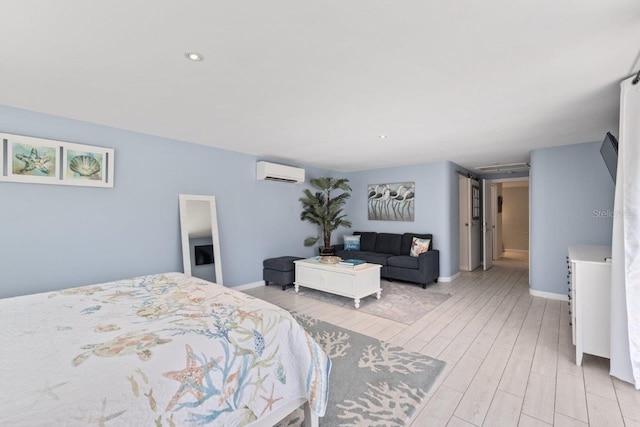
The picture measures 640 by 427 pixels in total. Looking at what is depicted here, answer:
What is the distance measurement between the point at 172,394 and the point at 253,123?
8.40 feet

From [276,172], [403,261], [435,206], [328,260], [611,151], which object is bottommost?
[403,261]

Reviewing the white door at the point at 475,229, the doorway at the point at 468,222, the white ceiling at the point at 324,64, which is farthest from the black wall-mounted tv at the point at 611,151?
the white door at the point at 475,229

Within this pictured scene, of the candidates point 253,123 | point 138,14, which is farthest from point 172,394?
point 253,123

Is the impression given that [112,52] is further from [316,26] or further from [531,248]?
[531,248]

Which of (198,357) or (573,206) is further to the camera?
(573,206)

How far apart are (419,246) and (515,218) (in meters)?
5.58

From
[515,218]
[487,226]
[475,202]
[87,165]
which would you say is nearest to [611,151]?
[475,202]

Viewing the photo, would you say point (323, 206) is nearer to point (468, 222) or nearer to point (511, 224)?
point (468, 222)


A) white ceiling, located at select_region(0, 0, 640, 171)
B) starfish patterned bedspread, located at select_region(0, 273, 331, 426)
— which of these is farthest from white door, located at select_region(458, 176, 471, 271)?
starfish patterned bedspread, located at select_region(0, 273, 331, 426)

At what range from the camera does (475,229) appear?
6.39m

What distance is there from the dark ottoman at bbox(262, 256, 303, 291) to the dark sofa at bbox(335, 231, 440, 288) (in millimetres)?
1342

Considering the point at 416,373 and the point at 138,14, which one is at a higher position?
the point at 138,14

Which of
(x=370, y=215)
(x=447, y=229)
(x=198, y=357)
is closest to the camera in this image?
(x=198, y=357)

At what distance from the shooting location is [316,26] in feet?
4.80
